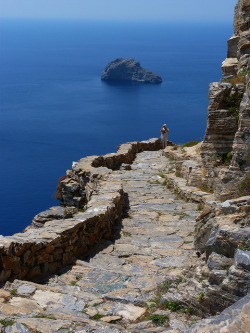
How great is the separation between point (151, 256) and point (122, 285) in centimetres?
205

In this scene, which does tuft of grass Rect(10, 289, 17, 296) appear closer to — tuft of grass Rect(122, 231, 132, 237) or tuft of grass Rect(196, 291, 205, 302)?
tuft of grass Rect(196, 291, 205, 302)

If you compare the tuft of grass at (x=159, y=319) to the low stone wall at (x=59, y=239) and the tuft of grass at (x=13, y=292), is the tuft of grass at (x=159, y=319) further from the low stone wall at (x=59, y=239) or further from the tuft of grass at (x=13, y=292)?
the low stone wall at (x=59, y=239)

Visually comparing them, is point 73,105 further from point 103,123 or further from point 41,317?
point 41,317

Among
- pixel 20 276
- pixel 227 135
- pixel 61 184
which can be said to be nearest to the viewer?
pixel 20 276

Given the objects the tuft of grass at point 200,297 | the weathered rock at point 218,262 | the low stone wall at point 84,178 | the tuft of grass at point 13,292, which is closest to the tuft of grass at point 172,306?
A: the tuft of grass at point 200,297

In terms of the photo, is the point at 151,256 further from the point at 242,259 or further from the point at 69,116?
the point at 69,116

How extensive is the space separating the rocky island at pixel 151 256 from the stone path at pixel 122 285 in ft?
0.06

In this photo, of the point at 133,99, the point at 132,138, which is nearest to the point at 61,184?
the point at 132,138

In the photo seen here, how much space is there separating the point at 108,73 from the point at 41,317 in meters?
123

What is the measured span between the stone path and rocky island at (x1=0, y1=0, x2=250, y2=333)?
2cm

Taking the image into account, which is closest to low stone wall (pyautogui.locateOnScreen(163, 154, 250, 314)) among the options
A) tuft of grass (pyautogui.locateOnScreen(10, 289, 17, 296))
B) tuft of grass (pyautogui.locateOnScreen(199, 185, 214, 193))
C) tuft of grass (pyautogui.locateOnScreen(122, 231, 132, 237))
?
tuft of grass (pyautogui.locateOnScreen(10, 289, 17, 296))

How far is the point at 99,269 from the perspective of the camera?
830 centimetres

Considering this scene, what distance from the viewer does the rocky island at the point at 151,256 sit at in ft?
17.8

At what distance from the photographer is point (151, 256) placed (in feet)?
30.8
